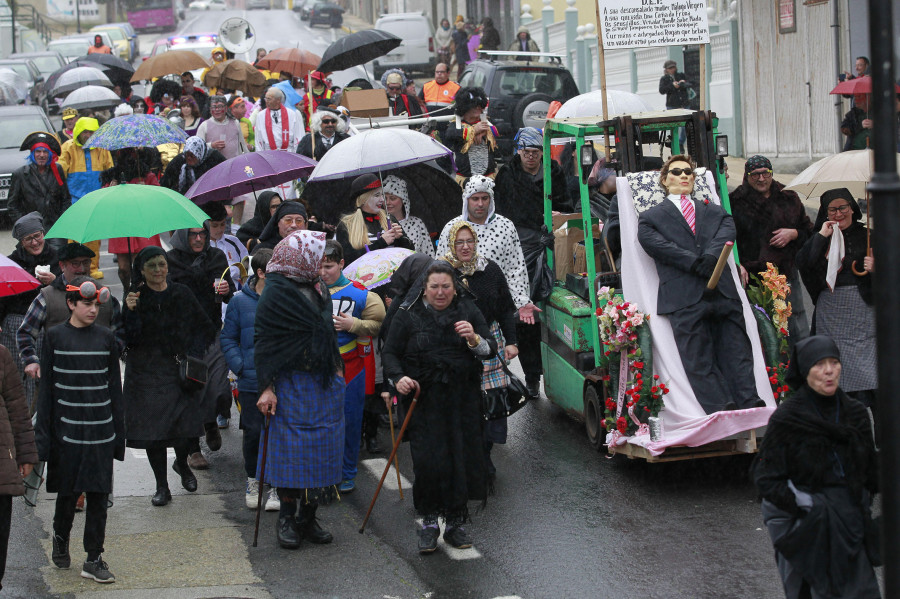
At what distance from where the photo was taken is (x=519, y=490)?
8.34m

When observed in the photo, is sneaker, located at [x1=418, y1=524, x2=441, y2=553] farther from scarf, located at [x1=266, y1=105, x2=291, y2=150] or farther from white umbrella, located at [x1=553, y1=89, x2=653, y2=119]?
scarf, located at [x1=266, y1=105, x2=291, y2=150]

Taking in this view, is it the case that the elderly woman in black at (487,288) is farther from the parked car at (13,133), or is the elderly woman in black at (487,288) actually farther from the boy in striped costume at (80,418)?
the parked car at (13,133)

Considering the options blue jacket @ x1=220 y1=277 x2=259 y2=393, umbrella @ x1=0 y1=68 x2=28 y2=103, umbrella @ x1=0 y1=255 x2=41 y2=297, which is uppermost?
umbrella @ x1=0 y1=68 x2=28 y2=103

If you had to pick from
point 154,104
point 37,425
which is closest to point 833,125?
point 154,104

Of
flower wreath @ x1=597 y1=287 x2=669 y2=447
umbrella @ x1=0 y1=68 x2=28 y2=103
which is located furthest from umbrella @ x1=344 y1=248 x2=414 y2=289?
umbrella @ x1=0 y1=68 x2=28 y2=103

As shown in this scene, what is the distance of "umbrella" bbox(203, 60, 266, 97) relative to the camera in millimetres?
21609

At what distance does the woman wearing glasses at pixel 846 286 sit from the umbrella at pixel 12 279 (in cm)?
521

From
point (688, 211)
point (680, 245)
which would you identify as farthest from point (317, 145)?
point (680, 245)

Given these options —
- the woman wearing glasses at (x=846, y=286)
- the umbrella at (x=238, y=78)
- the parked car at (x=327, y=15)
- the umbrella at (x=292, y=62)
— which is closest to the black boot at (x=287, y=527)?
the woman wearing glasses at (x=846, y=286)

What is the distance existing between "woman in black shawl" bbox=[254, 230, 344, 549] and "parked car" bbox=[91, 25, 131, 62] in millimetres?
45376

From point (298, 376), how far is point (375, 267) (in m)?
2.08

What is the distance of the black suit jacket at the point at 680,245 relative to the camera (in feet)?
27.1

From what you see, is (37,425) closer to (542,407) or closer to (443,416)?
(443,416)

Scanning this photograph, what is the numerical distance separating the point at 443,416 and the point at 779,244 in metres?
3.70
